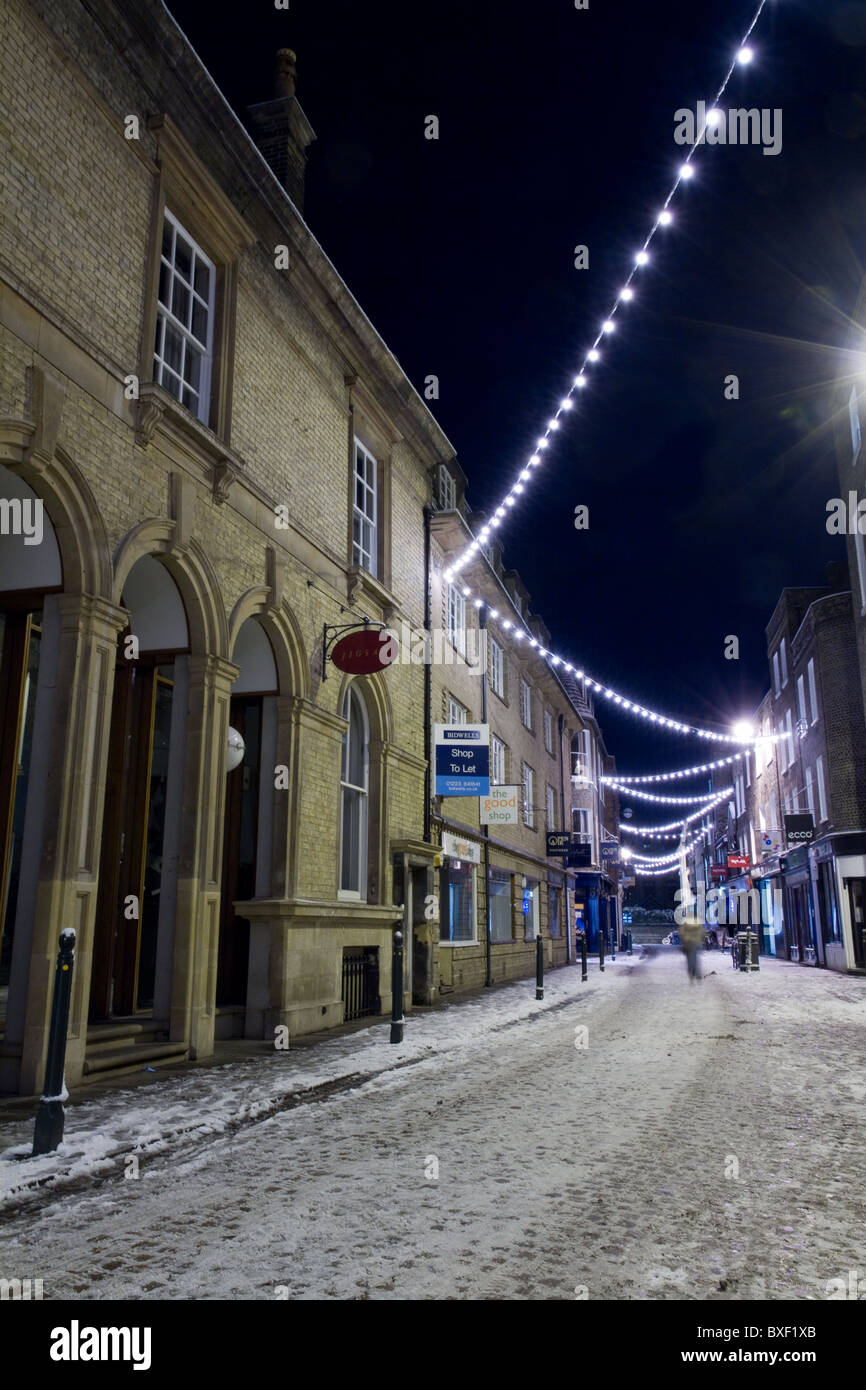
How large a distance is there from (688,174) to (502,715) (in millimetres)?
16342

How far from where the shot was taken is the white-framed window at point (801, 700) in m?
35.3

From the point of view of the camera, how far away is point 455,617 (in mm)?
20453

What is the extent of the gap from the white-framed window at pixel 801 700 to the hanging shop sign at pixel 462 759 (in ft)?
75.3

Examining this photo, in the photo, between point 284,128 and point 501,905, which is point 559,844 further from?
point 284,128

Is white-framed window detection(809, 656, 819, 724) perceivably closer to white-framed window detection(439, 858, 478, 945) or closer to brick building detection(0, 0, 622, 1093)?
white-framed window detection(439, 858, 478, 945)

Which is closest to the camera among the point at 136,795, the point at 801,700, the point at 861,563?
the point at 136,795

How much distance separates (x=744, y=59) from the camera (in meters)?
8.62

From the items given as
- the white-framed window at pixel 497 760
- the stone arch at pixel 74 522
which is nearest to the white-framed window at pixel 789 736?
the white-framed window at pixel 497 760

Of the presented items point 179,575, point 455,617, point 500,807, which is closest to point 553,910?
point 500,807

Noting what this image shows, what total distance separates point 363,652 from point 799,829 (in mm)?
26393

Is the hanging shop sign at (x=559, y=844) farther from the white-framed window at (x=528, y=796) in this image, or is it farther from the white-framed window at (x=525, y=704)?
the white-framed window at (x=525, y=704)

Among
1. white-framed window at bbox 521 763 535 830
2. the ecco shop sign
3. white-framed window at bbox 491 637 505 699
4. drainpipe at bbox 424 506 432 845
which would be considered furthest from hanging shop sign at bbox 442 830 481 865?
the ecco shop sign

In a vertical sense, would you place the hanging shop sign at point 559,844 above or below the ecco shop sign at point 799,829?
below

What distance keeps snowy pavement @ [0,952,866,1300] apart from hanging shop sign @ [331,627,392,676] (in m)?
4.84
